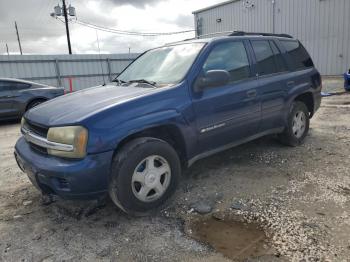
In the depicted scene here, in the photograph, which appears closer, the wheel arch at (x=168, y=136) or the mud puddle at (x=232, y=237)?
the mud puddle at (x=232, y=237)

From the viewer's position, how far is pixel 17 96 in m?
9.34

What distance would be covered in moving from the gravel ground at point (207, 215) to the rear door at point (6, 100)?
5051mm

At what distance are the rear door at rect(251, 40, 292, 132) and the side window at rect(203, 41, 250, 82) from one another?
0.25 m

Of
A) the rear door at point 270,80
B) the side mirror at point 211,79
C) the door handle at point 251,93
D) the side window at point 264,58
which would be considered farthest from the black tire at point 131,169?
the side window at point 264,58

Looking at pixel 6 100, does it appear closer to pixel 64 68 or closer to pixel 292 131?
pixel 292 131

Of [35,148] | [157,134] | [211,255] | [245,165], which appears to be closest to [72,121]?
[35,148]

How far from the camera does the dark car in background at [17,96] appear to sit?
9172 millimetres

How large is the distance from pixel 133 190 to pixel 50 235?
866 millimetres

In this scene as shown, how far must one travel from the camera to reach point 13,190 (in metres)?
4.07

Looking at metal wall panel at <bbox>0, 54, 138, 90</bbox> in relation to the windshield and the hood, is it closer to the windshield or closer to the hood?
the windshield

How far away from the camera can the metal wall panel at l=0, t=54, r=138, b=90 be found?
1539 cm

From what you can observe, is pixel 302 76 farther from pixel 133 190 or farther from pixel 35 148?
pixel 35 148

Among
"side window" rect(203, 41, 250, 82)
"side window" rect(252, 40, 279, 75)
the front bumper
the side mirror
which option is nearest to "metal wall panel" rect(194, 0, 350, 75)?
"side window" rect(252, 40, 279, 75)

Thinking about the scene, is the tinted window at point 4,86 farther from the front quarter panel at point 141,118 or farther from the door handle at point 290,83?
the door handle at point 290,83
